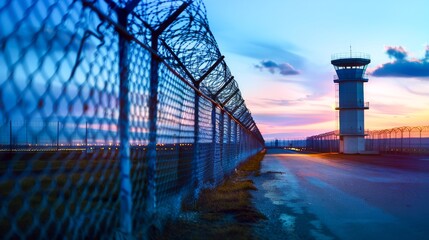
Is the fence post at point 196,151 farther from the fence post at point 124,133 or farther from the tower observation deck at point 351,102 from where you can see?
the tower observation deck at point 351,102

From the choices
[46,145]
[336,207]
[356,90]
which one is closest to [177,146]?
[46,145]

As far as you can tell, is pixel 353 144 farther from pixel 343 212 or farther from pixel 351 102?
pixel 343 212

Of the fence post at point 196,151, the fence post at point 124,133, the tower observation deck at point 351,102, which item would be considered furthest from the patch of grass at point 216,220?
the tower observation deck at point 351,102

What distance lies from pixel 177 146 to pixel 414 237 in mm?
3151

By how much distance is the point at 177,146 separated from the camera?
568 cm

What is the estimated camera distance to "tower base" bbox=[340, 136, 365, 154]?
60.8 metres

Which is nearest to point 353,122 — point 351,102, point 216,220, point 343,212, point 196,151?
point 351,102

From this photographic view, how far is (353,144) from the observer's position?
61312 millimetres

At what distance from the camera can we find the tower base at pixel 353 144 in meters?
60.8

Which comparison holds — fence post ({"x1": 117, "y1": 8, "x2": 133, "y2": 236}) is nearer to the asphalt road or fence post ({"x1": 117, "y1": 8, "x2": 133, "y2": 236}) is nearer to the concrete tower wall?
the asphalt road

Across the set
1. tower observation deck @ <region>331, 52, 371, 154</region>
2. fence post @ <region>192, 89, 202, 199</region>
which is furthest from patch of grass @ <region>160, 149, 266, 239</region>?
tower observation deck @ <region>331, 52, 371, 154</region>

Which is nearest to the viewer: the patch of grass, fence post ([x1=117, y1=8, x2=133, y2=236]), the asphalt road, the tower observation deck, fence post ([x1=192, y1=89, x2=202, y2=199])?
fence post ([x1=117, y1=8, x2=133, y2=236])

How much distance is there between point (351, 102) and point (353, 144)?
5.56m

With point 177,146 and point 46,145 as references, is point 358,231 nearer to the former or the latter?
point 177,146
